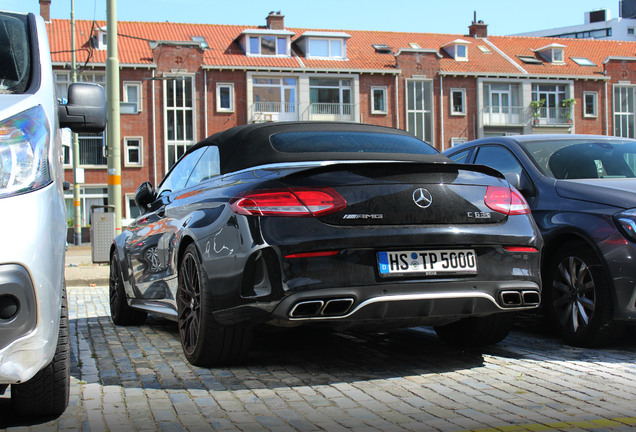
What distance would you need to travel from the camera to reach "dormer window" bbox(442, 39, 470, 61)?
53.1m

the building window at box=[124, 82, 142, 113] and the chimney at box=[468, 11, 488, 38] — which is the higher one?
the chimney at box=[468, 11, 488, 38]

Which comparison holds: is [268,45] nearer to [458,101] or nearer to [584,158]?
[458,101]

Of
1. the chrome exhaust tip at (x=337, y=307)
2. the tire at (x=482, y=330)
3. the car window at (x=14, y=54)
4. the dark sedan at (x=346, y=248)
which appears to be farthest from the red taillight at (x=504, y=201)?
the car window at (x=14, y=54)

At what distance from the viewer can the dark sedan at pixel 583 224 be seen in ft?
17.3

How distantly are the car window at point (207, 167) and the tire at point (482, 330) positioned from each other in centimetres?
201

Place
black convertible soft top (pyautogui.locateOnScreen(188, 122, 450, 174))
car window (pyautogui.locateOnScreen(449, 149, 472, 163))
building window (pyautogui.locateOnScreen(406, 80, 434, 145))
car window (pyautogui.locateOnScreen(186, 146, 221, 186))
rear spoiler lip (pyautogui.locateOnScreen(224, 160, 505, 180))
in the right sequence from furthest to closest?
building window (pyautogui.locateOnScreen(406, 80, 434, 145)), car window (pyautogui.locateOnScreen(449, 149, 472, 163)), car window (pyautogui.locateOnScreen(186, 146, 221, 186)), black convertible soft top (pyautogui.locateOnScreen(188, 122, 450, 174)), rear spoiler lip (pyautogui.locateOnScreen(224, 160, 505, 180))

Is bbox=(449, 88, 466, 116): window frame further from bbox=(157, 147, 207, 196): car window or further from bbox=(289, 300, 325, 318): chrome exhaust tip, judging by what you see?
bbox=(289, 300, 325, 318): chrome exhaust tip

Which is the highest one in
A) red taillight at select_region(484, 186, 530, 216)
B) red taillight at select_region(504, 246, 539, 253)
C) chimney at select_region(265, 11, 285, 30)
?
chimney at select_region(265, 11, 285, 30)

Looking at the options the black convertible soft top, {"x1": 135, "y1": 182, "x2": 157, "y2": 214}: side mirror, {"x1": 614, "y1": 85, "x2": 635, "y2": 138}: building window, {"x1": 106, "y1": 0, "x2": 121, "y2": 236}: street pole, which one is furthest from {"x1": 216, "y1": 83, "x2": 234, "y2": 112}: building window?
the black convertible soft top

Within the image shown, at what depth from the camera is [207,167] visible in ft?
18.1

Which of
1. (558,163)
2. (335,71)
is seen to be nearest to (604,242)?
(558,163)

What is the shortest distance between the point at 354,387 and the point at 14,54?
99.6 inches

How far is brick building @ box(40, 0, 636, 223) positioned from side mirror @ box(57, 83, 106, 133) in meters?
40.1

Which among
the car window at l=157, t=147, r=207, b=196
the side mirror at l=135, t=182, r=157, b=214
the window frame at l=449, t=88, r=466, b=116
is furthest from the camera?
the window frame at l=449, t=88, r=466, b=116
